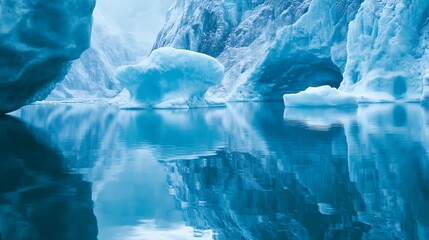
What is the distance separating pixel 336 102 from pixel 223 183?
20039 millimetres

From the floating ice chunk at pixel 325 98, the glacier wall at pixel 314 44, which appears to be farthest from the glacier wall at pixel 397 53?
the floating ice chunk at pixel 325 98

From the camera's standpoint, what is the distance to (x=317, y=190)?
440cm

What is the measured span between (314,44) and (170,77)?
13.4m

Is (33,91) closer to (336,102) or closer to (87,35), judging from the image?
(87,35)

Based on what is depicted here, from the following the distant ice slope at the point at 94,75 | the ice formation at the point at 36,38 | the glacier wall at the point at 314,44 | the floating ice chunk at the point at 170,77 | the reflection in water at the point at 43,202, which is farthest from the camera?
the distant ice slope at the point at 94,75

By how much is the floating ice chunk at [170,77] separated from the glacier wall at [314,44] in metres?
9.57

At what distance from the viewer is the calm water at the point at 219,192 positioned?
3.29 m

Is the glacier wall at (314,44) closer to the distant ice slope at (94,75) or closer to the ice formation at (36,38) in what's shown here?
the ice formation at (36,38)

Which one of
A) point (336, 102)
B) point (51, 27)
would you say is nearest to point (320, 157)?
point (51, 27)

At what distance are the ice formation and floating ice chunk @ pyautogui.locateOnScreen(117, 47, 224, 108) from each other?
8324mm

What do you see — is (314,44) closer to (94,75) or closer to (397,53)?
(397,53)

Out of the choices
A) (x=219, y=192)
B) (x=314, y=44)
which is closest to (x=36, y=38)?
(x=219, y=192)

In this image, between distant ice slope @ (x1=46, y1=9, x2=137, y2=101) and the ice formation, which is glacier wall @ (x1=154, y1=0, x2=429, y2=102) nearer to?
the ice formation

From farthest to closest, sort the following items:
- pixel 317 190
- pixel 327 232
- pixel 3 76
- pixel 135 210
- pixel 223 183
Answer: pixel 3 76, pixel 223 183, pixel 317 190, pixel 135 210, pixel 327 232
